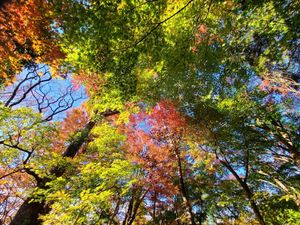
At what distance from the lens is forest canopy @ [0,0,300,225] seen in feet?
16.8

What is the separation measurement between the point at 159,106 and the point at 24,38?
6515 millimetres

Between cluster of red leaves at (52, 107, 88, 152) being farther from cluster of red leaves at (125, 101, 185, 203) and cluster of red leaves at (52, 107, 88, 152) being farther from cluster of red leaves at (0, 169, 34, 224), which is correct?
cluster of red leaves at (125, 101, 185, 203)

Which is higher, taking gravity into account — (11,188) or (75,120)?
(75,120)

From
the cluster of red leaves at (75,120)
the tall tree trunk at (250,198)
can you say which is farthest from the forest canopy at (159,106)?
the cluster of red leaves at (75,120)

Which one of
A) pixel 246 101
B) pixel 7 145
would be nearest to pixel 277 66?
pixel 246 101

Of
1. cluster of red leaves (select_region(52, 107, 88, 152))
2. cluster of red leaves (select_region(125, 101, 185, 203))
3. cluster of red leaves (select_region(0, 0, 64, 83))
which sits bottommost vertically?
cluster of red leaves (select_region(125, 101, 185, 203))

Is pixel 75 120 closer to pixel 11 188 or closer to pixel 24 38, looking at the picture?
pixel 11 188

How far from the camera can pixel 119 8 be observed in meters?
4.60

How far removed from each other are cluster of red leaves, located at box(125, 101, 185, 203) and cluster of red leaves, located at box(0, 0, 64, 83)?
508 centimetres

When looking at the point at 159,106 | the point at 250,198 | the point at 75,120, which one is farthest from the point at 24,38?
the point at 250,198

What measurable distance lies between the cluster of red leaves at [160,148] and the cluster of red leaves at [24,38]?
5084 mm

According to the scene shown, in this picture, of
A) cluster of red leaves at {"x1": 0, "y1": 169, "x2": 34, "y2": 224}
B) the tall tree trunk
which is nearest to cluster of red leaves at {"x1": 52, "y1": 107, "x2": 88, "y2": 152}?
cluster of red leaves at {"x1": 0, "y1": 169, "x2": 34, "y2": 224}

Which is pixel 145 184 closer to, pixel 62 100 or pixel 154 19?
pixel 154 19

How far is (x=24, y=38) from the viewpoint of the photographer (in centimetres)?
859
